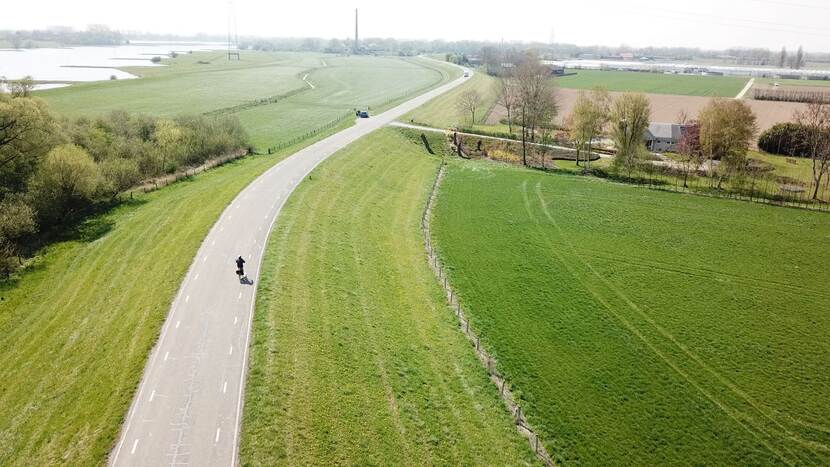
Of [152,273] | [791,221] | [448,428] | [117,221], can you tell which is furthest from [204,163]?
A: [791,221]

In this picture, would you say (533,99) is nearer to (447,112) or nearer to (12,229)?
(447,112)

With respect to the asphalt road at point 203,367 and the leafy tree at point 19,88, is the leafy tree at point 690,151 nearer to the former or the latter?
the asphalt road at point 203,367

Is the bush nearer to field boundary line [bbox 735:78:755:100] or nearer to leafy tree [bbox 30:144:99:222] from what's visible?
field boundary line [bbox 735:78:755:100]

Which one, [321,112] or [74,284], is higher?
[321,112]

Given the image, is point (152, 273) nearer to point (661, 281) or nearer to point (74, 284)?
point (74, 284)

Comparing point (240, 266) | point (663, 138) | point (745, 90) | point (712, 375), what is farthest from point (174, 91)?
point (745, 90)
